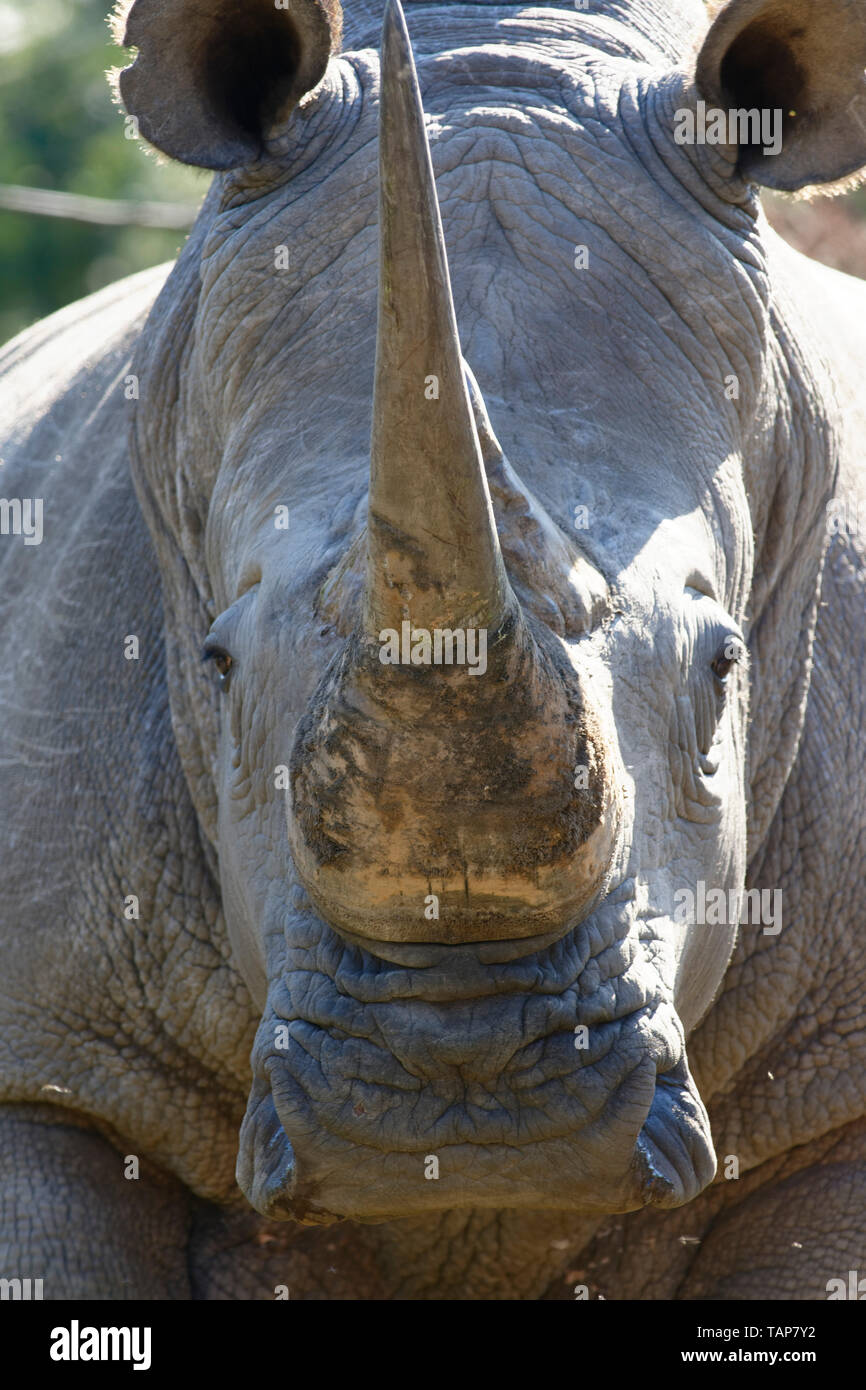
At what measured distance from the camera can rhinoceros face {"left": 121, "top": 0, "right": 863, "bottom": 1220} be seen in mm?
2816

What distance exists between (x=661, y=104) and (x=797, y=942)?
1.75m

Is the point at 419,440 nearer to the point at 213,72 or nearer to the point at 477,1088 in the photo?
the point at 477,1088

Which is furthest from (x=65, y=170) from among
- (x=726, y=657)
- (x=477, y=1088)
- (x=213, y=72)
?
(x=477, y=1088)

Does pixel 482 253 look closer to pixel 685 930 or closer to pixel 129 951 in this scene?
pixel 685 930

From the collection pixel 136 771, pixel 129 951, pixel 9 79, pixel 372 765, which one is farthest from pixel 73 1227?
pixel 9 79

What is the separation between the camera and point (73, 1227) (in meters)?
4.36

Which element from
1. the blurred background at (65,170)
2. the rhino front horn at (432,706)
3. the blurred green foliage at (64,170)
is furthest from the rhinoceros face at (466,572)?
the blurred green foliage at (64,170)

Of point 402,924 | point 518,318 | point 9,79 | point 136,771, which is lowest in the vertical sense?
point 402,924

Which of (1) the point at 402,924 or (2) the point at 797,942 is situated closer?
(1) the point at 402,924

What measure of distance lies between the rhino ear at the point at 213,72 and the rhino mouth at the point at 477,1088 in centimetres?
168

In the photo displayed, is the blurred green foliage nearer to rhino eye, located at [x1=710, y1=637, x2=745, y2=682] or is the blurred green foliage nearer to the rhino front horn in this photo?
rhino eye, located at [x1=710, y1=637, x2=745, y2=682]

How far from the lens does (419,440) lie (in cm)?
275

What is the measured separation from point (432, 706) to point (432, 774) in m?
0.10

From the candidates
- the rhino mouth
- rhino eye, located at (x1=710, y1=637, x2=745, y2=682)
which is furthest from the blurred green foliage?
the rhino mouth
